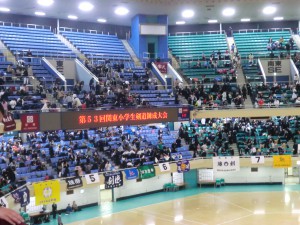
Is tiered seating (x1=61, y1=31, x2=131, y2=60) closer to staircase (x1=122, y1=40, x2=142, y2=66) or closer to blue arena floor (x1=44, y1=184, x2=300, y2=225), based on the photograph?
staircase (x1=122, y1=40, x2=142, y2=66)

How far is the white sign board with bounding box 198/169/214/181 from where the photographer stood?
30.8 meters

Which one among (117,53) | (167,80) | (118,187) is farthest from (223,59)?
(118,187)

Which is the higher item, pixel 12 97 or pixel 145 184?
pixel 12 97

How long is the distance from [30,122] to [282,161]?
1667 cm

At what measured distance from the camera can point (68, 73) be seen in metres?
31.1

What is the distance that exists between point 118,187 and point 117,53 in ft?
45.1

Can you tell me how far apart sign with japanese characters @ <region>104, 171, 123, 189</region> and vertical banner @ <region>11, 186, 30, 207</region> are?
5.78 metres

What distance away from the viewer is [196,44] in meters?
40.4

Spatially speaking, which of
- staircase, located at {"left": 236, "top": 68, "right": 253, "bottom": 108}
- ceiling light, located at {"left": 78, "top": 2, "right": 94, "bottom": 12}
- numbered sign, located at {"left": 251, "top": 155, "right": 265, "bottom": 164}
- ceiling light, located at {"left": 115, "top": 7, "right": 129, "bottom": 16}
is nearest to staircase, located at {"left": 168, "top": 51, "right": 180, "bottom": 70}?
staircase, located at {"left": 236, "top": 68, "right": 253, "bottom": 108}

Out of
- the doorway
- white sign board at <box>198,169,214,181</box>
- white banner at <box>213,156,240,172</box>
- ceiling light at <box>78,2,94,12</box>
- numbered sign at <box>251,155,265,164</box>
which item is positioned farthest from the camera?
the doorway

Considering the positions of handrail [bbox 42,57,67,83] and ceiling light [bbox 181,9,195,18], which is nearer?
handrail [bbox 42,57,67,83]

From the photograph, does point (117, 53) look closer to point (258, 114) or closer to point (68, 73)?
point (68, 73)

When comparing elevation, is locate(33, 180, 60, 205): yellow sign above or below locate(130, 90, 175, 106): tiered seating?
below

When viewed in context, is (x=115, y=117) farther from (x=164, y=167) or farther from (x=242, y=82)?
(x=242, y=82)
